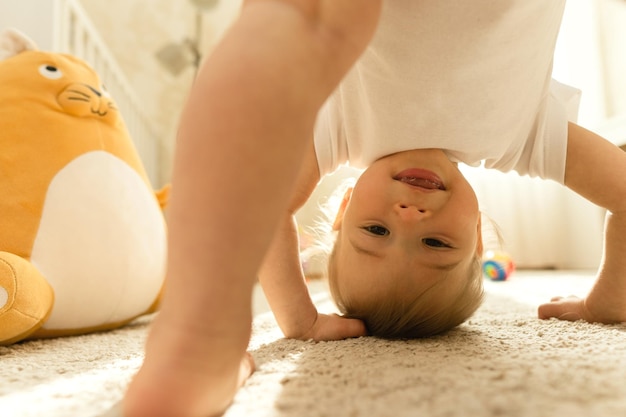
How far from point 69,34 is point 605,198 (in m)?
1.45

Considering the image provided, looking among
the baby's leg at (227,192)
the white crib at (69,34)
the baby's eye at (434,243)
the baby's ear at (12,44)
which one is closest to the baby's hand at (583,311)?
the baby's eye at (434,243)

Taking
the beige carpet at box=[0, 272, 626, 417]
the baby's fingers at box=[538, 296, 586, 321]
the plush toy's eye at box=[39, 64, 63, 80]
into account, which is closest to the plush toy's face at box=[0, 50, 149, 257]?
the plush toy's eye at box=[39, 64, 63, 80]

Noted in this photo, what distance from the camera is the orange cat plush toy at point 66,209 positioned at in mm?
799

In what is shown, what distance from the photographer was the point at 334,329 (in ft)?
2.46

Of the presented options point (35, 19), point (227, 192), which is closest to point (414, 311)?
point (227, 192)

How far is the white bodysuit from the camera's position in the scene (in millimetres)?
648

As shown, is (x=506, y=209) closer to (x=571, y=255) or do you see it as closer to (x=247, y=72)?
(x=571, y=255)

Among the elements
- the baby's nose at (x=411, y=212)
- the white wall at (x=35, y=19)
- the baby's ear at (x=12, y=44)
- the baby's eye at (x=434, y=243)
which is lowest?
the baby's eye at (x=434, y=243)

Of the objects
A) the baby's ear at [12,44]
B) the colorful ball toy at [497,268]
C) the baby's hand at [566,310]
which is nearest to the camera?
the baby's hand at [566,310]

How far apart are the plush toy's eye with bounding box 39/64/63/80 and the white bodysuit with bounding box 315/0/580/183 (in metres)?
0.50

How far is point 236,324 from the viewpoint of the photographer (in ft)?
1.11

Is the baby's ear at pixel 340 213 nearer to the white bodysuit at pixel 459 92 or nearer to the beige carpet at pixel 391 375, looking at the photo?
the white bodysuit at pixel 459 92

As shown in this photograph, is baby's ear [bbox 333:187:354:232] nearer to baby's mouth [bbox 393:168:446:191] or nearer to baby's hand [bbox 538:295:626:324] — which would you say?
baby's mouth [bbox 393:168:446:191]

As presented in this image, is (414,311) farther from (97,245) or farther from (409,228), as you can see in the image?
(97,245)
